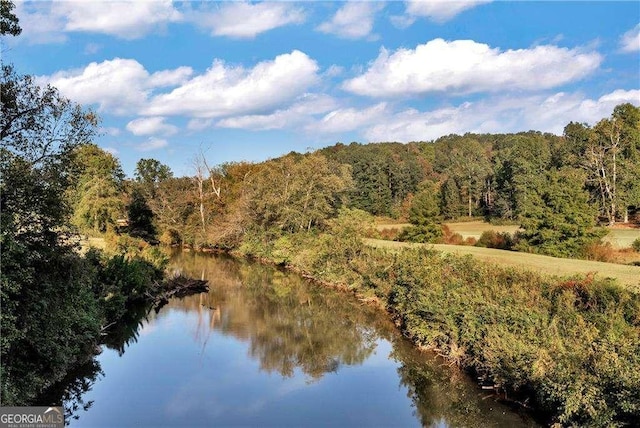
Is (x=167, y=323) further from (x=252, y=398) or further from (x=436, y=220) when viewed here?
(x=436, y=220)

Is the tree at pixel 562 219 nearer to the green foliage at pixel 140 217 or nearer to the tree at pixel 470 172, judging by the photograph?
the tree at pixel 470 172

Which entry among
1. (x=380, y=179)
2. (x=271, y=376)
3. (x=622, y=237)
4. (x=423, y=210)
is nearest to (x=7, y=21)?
(x=271, y=376)

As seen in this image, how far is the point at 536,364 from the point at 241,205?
4144 cm

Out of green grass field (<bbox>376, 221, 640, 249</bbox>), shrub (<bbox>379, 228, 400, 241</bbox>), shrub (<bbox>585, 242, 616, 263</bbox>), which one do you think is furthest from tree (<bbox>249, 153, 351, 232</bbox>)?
shrub (<bbox>585, 242, 616, 263</bbox>)

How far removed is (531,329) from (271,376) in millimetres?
9098

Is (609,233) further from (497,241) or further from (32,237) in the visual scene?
(32,237)

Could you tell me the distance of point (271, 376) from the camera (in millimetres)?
18594

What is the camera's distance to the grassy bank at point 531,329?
11625mm

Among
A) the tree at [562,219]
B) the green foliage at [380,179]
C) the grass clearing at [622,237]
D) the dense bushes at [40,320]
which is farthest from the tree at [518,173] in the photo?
the dense bushes at [40,320]

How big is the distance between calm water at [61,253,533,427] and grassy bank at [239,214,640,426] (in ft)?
3.27

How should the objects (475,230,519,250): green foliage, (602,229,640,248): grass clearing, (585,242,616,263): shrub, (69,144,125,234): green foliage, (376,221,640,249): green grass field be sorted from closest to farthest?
1. (585,242,616,263): shrub
2. (602,229,640,248): grass clearing
3. (376,221,640,249): green grass field
4. (475,230,519,250): green foliage
5. (69,144,125,234): green foliage

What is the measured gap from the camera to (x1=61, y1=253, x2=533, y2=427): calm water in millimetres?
14961

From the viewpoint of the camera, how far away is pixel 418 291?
21.7m

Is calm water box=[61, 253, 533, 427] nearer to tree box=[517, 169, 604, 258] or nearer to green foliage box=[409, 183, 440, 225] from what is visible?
tree box=[517, 169, 604, 258]
